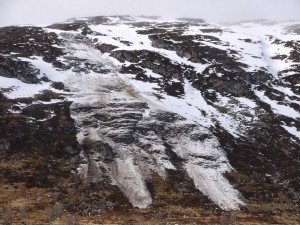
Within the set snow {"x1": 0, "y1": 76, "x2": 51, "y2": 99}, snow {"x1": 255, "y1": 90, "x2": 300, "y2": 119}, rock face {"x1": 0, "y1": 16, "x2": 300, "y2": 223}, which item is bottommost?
snow {"x1": 255, "y1": 90, "x2": 300, "y2": 119}

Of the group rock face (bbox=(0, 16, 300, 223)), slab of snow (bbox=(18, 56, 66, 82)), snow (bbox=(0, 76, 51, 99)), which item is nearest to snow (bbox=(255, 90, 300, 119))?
rock face (bbox=(0, 16, 300, 223))

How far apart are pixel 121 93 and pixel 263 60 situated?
65.1 metres

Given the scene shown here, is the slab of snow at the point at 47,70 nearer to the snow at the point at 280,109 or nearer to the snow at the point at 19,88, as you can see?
the snow at the point at 19,88

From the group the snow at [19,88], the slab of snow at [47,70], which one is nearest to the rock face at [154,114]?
the snow at [19,88]

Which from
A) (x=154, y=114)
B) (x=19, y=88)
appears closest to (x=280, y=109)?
(x=154, y=114)

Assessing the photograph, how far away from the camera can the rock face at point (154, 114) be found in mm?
74188

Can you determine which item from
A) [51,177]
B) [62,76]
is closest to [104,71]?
[62,76]

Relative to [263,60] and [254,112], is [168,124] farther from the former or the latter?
[263,60]

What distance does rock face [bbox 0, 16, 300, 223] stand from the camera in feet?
243

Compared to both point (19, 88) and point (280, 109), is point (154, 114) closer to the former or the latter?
point (19, 88)

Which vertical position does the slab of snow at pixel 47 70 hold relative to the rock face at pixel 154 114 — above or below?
above

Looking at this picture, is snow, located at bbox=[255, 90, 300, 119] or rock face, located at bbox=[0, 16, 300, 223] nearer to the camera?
rock face, located at bbox=[0, 16, 300, 223]

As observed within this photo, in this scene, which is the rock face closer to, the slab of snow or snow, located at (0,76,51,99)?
snow, located at (0,76,51,99)

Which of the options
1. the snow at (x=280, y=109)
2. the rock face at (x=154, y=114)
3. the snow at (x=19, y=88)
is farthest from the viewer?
the snow at (x=280, y=109)
